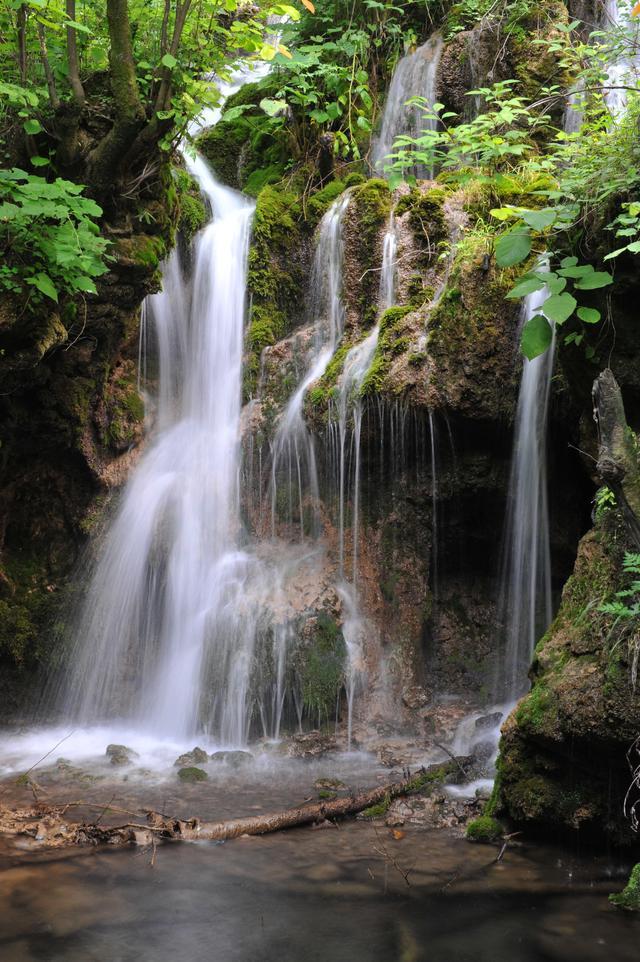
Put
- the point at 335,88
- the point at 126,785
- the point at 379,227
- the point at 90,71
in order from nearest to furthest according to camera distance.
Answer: the point at 126,785
the point at 90,71
the point at 379,227
the point at 335,88

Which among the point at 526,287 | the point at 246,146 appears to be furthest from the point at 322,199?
the point at 526,287

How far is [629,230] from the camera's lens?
4.12m

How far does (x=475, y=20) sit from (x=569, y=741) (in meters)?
9.41

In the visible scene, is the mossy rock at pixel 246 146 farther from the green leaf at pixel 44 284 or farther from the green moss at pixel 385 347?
the green leaf at pixel 44 284

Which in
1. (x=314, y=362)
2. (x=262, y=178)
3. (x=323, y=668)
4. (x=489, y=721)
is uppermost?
(x=262, y=178)

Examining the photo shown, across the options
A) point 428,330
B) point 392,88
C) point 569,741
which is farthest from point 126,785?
point 392,88

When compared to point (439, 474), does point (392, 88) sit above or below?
above

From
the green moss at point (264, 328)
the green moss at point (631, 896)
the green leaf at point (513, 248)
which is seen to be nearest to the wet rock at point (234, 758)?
the green moss at point (631, 896)

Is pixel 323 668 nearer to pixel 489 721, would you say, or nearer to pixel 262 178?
pixel 489 721

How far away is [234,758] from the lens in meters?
6.05

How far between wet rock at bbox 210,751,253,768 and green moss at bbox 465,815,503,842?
209 centimetres

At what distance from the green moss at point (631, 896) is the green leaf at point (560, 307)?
8.20 feet

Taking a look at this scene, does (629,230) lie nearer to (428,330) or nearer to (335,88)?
(428,330)

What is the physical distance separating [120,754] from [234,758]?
2.87 ft
